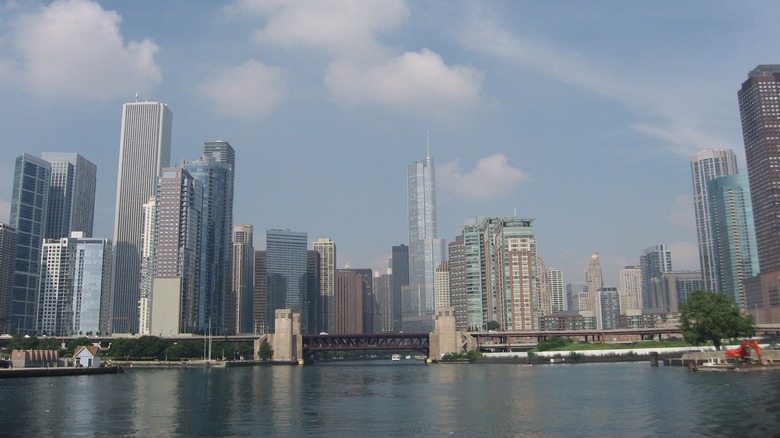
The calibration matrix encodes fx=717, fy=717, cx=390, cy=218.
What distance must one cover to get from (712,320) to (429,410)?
94.7 metres

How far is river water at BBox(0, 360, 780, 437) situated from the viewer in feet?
187

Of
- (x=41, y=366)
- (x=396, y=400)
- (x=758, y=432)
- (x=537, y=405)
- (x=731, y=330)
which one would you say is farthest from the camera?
(x=41, y=366)

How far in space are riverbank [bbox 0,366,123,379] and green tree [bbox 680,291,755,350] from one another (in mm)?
138831

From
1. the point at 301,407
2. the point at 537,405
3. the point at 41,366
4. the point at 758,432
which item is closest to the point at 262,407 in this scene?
the point at 301,407

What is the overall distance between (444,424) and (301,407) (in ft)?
76.8

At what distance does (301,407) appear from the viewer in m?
80.0

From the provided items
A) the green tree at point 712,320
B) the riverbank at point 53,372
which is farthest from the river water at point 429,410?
the riverbank at point 53,372

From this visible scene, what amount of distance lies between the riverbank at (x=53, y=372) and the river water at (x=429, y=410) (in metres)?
50.4

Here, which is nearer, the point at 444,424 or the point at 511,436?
the point at 511,436

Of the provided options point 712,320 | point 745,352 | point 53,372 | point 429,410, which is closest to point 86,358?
point 53,372

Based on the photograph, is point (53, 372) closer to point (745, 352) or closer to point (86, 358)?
point (86, 358)

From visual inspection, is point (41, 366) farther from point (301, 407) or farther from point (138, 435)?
point (138, 435)

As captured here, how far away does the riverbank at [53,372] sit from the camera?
153250 mm

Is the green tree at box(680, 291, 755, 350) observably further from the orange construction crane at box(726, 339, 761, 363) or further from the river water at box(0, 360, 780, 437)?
the river water at box(0, 360, 780, 437)
